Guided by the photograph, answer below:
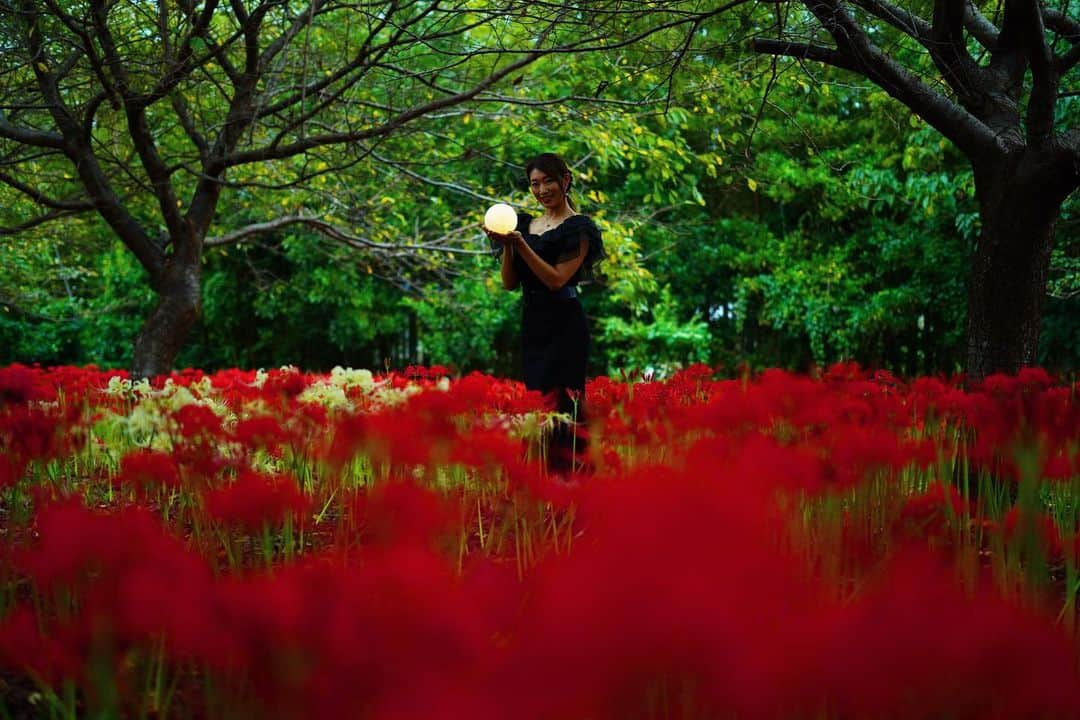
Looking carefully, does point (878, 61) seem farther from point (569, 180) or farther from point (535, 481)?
point (535, 481)

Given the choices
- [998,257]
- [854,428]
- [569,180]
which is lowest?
[854,428]

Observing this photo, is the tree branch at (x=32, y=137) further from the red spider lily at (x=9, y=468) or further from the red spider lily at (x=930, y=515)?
the red spider lily at (x=930, y=515)

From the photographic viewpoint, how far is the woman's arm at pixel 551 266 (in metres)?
3.86

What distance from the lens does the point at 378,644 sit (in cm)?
84

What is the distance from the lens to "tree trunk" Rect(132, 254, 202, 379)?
7371 mm

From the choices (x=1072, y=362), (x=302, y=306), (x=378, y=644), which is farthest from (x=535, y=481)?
(x=302, y=306)

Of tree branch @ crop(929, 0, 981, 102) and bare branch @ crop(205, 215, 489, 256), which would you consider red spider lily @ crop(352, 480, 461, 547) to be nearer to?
tree branch @ crop(929, 0, 981, 102)

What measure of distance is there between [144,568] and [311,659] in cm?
34

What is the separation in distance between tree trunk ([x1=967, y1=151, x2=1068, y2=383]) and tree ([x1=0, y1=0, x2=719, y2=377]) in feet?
5.71

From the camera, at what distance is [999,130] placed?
4.40 m

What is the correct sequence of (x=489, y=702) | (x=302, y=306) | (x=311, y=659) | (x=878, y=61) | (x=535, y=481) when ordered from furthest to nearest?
(x=302, y=306), (x=878, y=61), (x=535, y=481), (x=311, y=659), (x=489, y=702)

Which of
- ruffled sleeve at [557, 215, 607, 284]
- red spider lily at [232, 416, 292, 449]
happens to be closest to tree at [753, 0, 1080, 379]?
ruffled sleeve at [557, 215, 607, 284]

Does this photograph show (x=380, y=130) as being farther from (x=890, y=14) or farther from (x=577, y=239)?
(x=890, y=14)

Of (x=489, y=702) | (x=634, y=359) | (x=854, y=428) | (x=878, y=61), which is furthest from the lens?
(x=634, y=359)
